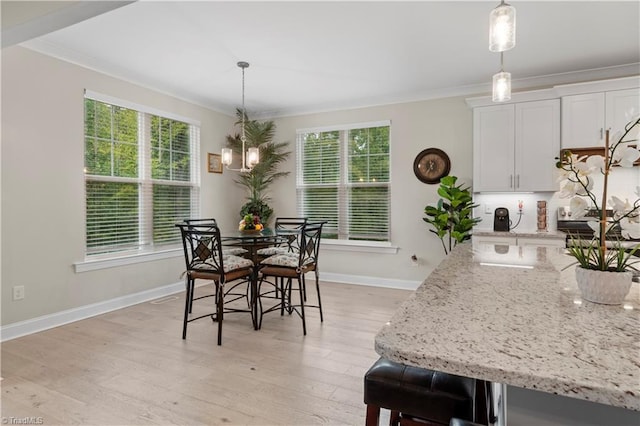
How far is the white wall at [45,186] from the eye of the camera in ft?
10.2

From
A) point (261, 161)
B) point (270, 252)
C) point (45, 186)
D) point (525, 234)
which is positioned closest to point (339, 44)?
point (270, 252)

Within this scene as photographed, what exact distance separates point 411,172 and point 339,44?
2.21 m

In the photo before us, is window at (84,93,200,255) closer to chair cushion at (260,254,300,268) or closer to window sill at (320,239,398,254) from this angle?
chair cushion at (260,254,300,268)

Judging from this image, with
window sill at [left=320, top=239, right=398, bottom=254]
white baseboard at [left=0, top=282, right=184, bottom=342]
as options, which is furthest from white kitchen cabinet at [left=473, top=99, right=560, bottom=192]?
white baseboard at [left=0, top=282, right=184, bottom=342]

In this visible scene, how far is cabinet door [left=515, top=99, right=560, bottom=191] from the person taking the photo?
398cm

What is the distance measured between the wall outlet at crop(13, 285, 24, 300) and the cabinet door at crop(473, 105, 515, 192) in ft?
16.1

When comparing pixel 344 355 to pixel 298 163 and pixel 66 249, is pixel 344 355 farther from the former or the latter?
pixel 298 163

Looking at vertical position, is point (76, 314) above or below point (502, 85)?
below

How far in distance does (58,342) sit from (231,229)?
2972 mm

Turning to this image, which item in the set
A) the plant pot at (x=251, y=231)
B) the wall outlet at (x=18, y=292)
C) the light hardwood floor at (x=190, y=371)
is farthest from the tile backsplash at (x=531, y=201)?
the wall outlet at (x=18, y=292)

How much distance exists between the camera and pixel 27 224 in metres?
3.24

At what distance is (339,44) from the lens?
3318mm

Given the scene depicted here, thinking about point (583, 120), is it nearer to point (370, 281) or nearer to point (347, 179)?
point (347, 179)

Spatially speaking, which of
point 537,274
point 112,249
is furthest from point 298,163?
point 537,274
